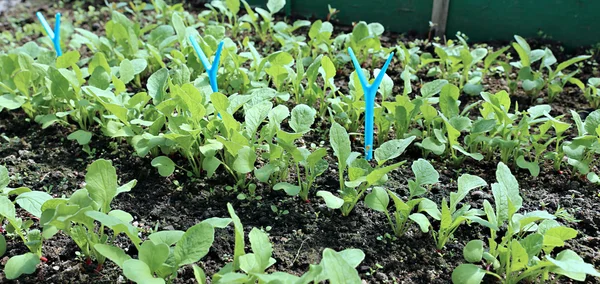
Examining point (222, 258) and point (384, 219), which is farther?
point (384, 219)

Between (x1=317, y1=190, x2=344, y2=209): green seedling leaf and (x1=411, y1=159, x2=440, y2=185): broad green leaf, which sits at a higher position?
(x1=411, y1=159, x2=440, y2=185): broad green leaf

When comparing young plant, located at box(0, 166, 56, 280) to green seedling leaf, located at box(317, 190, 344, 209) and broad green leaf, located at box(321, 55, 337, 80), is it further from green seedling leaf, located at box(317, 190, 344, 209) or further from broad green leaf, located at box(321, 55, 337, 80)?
broad green leaf, located at box(321, 55, 337, 80)

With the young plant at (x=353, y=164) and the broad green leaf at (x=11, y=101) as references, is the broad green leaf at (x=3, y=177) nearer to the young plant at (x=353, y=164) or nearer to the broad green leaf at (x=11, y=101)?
the broad green leaf at (x=11, y=101)

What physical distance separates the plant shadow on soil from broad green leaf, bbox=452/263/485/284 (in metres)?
0.08

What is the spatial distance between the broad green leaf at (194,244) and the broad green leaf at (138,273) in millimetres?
108

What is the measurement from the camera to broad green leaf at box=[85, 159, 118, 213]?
70.4 inches

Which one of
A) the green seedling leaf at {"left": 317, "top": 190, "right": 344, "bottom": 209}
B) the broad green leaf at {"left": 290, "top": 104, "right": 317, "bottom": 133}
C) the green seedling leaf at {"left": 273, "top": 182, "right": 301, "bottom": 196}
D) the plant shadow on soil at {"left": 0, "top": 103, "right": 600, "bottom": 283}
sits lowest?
the plant shadow on soil at {"left": 0, "top": 103, "right": 600, "bottom": 283}

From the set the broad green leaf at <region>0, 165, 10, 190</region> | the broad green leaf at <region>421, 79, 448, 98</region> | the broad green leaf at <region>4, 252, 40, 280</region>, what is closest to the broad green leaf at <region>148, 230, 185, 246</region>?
the broad green leaf at <region>4, 252, 40, 280</region>

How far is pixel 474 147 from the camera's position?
7.48ft

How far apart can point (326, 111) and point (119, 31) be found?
103 centimetres

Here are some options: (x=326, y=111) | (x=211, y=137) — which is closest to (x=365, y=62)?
(x=326, y=111)

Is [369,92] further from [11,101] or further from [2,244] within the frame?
[11,101]

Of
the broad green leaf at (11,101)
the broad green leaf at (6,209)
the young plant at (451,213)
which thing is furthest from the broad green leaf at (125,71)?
the young plant at (451,213)

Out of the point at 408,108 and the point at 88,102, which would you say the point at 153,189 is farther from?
the point at 408,108
